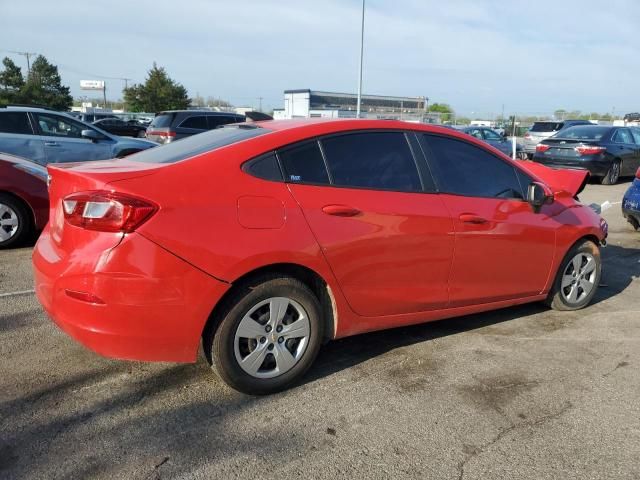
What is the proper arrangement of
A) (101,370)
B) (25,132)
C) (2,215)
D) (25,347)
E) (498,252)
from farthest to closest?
1. (25,132)
2. (2,215)
3. (498,252)
4. (25,347)
5. (101,370)

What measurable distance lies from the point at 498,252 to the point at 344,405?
1.67 metres

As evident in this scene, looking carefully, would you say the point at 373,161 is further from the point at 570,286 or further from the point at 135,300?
the point at 570,286

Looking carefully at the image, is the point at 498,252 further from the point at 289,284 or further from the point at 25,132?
the point at 25,132

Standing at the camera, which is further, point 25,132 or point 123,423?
point 25,132

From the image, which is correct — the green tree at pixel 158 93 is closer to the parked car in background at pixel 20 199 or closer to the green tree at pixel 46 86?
the green tree at pixel 46 86

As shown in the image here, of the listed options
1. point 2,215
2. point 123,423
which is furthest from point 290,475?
point 2,215

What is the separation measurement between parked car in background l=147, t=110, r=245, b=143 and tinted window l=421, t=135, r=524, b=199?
1214cm

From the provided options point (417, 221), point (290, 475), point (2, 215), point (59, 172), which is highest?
point (59, 172)

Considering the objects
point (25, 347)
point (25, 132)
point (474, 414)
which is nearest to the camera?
point (474, 414)

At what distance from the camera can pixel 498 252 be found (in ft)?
13.0

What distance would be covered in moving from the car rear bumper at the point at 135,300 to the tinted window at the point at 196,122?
13.4 meters

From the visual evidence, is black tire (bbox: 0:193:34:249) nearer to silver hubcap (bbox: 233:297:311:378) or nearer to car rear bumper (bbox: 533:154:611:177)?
silver hubcap (bbox: 233:297:311:378)

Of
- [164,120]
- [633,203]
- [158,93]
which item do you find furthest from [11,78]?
[633,203]

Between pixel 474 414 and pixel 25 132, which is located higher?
pixel 25 132
